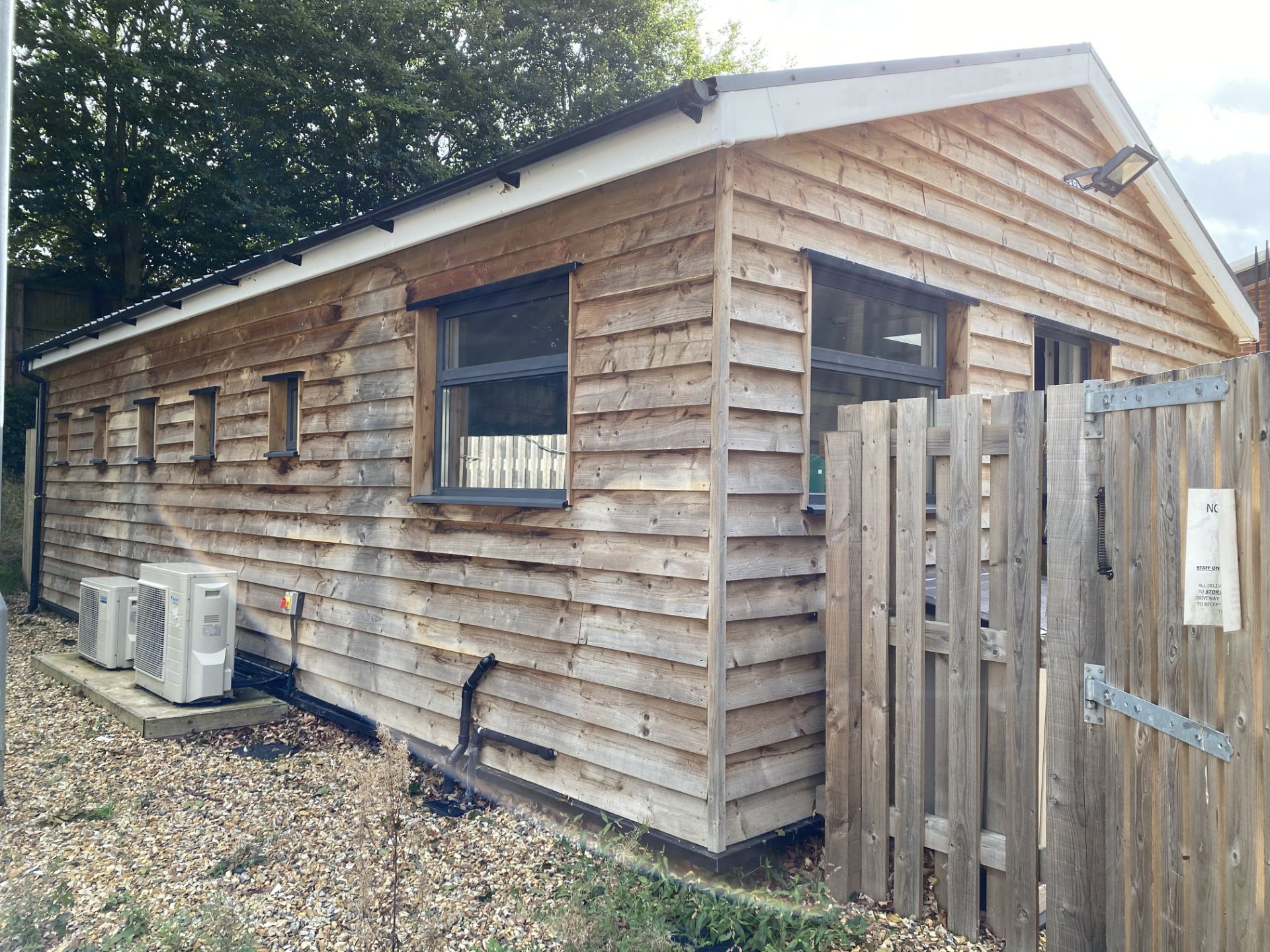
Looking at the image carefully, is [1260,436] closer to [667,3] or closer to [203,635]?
[203,635]

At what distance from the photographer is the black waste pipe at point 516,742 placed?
13.3 ft

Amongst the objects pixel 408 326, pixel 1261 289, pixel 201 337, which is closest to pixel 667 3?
pixel 1261 289

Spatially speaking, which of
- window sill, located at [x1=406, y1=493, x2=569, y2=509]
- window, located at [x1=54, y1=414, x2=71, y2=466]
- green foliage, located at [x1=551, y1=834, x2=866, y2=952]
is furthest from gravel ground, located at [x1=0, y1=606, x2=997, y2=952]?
window, located at [x1=54, y1=414, x2=71, y2=466]

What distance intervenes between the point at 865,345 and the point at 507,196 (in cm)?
193

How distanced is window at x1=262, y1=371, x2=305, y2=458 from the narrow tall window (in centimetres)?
430

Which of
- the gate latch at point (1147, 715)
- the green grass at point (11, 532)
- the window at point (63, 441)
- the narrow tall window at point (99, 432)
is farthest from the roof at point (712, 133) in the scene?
the green grass at point (11, 532)

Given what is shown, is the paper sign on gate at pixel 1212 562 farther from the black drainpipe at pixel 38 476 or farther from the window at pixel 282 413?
the black drainpipe at pixel 38 476

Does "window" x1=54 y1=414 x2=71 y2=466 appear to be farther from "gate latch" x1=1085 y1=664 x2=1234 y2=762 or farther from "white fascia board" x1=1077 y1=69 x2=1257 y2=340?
"gate latch" x1=1085 y1=664 x2=1234 y2=762

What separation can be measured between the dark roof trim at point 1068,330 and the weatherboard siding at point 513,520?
2.86m

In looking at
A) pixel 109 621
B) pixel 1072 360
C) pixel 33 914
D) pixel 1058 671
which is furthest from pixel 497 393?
pixel 109 621

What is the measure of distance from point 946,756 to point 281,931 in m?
2.55

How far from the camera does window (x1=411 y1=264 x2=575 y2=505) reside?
4.29 m

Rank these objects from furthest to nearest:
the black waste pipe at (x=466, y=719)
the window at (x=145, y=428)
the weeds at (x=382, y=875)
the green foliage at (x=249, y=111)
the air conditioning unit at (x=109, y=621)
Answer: the green foliage at (x=249, y=111), the window at (x=145, y=428), the air conditioning unit at (x=109, y=621), the black waste pipe at (x=466, y=719), the weeds at (x=382, y=875)

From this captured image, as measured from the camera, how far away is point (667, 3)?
2147 cm
